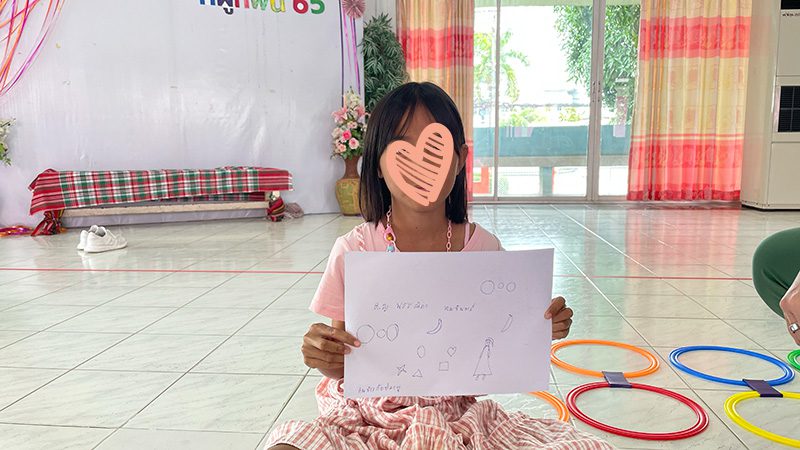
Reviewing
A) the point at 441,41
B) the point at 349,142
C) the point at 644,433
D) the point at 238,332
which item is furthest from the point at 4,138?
the point at 644,433

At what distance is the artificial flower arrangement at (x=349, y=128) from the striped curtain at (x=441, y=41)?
106 cm

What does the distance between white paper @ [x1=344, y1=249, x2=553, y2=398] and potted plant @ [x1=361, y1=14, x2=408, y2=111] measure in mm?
5370

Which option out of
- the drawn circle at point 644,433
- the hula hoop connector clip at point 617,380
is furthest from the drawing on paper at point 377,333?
the hula hoop connector clip at point 617,380

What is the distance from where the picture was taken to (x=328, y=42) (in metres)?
5.90

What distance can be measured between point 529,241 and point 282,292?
7.13 ft

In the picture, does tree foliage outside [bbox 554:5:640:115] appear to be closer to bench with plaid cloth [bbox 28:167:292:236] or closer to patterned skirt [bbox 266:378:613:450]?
bench with plaid cloth [bbox 28:167:292:236]

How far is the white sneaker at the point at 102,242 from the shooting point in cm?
412

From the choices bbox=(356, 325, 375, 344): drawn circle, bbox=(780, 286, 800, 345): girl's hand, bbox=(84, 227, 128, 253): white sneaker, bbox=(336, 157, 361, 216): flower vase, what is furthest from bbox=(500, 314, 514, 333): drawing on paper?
bbox=(336, 157, 361, 216): flower vase

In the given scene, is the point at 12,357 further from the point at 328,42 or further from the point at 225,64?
the point at 328,42

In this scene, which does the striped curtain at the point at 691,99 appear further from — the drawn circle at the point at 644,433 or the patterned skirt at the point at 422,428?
the patterned skirt at the point at 422,428

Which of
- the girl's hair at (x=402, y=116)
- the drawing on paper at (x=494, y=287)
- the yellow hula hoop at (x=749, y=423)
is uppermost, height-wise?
the girl's hair at (x=402, y=116)

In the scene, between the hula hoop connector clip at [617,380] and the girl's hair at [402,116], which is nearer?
the girl's hair at [402,116]

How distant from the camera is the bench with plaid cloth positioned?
5023mm

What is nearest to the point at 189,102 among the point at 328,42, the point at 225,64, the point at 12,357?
the point at 225,64
